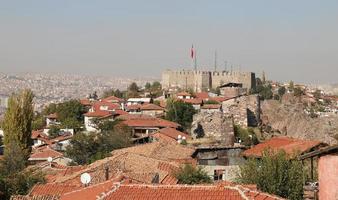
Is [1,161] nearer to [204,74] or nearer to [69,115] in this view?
[69,115]

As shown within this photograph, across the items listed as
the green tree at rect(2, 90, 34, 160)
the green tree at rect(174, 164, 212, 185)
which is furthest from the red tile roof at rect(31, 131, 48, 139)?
the green tree at rect(174, 164, 212, 185)

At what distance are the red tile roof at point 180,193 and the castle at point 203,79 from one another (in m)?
72.0

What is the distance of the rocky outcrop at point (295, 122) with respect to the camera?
5766 centimetres

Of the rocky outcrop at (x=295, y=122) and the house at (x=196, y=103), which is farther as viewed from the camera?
the house at (x=196, y=103)

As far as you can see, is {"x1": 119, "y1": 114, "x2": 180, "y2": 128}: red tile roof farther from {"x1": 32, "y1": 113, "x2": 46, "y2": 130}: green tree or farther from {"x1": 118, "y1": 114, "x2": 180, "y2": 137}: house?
{"x1": 32, "y1": 113, "x2": 46, "y2": 130}: green tree

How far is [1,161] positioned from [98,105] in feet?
102

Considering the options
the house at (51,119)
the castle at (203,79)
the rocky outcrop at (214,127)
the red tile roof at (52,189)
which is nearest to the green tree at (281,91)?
the castle at (203,79)

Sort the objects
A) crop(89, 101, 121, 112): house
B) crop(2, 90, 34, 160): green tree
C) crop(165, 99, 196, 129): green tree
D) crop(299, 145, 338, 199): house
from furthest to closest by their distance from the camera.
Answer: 1. crop(89, 101, 121, 112): house
2. crop(165, 99, 196, 129): green tree
3. crop(2, 90, 34, 160): green tree
4. crop(299, 145, 338, 199): house

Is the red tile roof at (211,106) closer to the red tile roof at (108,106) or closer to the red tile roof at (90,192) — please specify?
the red tile roof at (108,106)

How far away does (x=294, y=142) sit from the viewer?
32594 millimetres

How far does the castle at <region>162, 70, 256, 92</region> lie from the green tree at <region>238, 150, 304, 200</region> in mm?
62417

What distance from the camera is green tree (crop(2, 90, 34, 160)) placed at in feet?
146

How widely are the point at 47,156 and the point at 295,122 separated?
94.4 ft

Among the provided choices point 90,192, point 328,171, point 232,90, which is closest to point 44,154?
point 90,192
